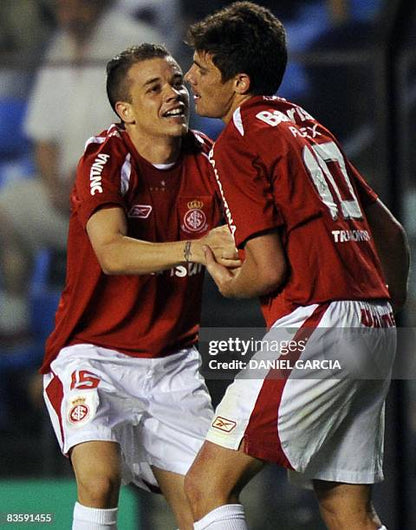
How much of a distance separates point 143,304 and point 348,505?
3.73ft

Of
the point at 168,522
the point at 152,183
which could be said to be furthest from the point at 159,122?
the point at 168,522

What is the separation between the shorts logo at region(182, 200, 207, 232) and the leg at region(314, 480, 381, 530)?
1.14m

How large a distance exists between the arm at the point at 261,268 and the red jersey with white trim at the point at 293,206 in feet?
0.11

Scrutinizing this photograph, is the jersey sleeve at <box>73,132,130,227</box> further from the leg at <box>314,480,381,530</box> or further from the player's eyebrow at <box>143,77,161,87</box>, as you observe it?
the leg at <box>314,480,381,530</box>

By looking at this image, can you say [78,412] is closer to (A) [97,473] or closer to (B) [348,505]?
(A) [97,473]

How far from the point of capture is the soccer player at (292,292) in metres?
3.56

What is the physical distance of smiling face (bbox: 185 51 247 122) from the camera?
3.82 m

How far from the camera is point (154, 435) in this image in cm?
A: 450

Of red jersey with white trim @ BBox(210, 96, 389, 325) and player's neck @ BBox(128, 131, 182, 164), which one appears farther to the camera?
player's neck @ BBox(128, 131, 182, 164)

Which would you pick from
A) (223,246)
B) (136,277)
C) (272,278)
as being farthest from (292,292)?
(136,277)

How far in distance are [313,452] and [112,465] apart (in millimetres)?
859

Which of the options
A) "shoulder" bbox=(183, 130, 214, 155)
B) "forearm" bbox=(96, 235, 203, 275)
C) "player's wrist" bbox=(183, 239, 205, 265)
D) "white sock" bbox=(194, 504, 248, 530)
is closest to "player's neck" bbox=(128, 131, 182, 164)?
"shoulder" bbox=(183, 130, 214, 155)

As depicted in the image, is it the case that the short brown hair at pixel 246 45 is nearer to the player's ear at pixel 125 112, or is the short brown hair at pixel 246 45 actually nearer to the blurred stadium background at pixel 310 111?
the player's ear at pixel 125 112

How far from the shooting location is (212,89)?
3.84 m
